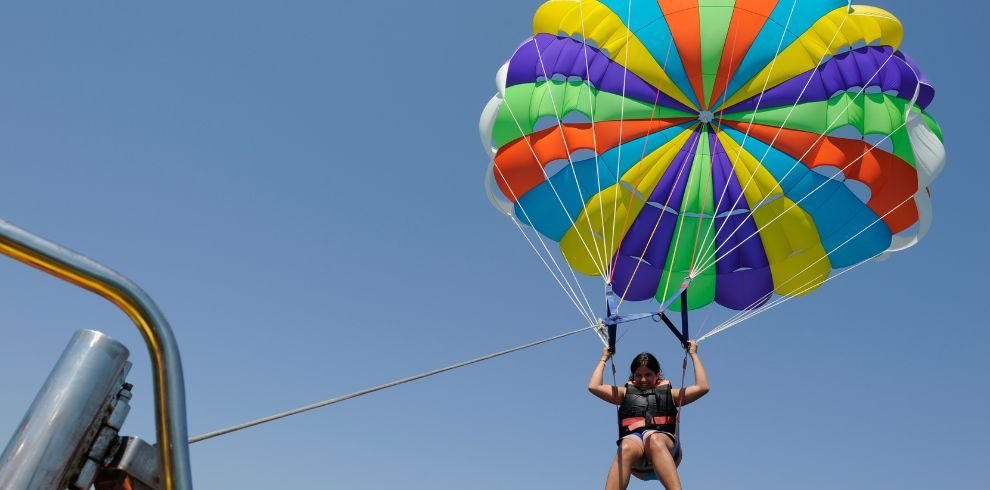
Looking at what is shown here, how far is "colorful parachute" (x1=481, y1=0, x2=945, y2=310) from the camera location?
23.9ft

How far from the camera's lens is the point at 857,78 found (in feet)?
23.7

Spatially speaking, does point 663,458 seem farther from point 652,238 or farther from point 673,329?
point 652,238

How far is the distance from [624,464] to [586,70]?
3768 millimetres

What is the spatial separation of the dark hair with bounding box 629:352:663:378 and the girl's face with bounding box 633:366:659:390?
0.05ft

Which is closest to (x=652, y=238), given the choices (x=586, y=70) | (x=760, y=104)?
(x=760, y=104)

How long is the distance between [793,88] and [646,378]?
3344mm

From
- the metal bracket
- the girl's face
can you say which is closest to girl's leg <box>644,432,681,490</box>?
the girl's face

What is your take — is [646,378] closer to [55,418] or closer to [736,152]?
[736,152]

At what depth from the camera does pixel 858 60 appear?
728 centimetres

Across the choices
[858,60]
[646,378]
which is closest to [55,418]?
[646,378]

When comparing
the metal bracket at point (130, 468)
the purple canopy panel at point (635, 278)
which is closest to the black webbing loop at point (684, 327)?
the purple canopy panel at point (635, 278)

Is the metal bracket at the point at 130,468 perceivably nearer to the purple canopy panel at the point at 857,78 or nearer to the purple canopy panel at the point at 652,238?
the purple canopy panel at the point at 652,238

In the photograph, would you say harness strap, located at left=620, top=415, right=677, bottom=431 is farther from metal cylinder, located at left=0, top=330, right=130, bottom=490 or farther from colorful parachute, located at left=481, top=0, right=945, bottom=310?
metal cylinder, located at left=0, top=330, right=130, bottom=490

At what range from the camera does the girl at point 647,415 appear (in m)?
5.09
